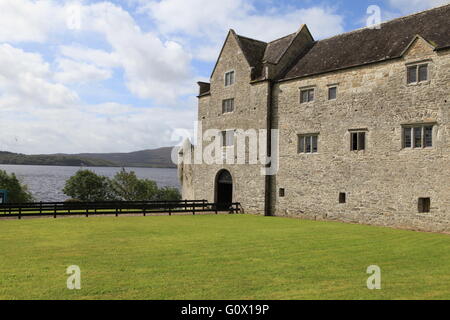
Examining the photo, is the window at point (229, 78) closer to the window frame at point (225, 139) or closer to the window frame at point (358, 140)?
the window frame at point (225, 139)

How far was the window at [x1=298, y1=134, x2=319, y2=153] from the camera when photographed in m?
26.7

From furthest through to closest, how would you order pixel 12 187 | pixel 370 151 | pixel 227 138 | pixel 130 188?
pixel 130 188 → pixel 12 187 → pixel 227 138 → pixel 370 151

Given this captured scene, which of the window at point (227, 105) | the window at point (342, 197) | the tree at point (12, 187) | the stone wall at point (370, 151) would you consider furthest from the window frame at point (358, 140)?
the tree at point (12, 187)

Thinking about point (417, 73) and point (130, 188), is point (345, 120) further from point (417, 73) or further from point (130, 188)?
point (130, 188)

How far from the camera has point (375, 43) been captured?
25.4 meters

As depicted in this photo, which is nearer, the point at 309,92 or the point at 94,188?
the point at 309,92

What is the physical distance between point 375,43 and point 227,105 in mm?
12533

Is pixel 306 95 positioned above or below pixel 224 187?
above

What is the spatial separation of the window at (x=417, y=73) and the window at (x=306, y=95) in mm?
6594

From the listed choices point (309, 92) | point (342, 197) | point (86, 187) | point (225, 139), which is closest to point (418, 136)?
point (342, 197)

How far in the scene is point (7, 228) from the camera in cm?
1906

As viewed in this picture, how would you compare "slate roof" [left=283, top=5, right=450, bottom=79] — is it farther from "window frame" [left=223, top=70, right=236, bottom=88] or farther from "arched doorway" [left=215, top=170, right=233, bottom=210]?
"arched doorway" [left=215, top=170, right=233, bottom=210]

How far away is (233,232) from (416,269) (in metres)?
9.14
